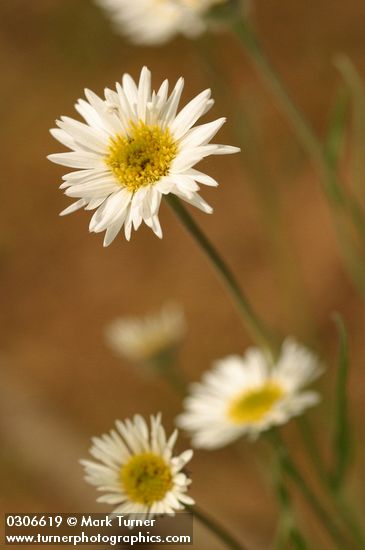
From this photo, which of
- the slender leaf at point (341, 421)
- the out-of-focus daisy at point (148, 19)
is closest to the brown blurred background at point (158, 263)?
the out-of-focus daisy at point (148, 19)

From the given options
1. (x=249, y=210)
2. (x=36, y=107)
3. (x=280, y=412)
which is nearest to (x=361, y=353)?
(x=249, y=210)

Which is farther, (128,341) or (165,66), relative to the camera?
(165,66)

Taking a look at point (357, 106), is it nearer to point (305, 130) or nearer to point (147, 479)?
point (305, 130)

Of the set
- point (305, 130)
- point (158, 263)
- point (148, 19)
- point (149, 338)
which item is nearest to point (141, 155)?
point (305, 130)

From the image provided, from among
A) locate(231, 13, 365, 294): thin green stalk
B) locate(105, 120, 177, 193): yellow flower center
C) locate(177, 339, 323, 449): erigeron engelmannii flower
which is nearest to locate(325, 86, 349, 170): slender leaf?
locate(231, 13, 365, 294): thin green stalk

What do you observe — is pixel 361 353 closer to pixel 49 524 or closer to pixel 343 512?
pixel 49 524

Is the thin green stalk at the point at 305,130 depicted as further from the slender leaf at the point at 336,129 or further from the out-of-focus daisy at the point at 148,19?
the out-of-focus daisy at the point at 148,19

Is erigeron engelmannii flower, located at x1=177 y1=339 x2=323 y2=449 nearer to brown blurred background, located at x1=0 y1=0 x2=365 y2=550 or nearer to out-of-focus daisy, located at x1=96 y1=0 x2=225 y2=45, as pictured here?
brown blurred background, located at x1=0 y1=0 x2=365 y2=550
